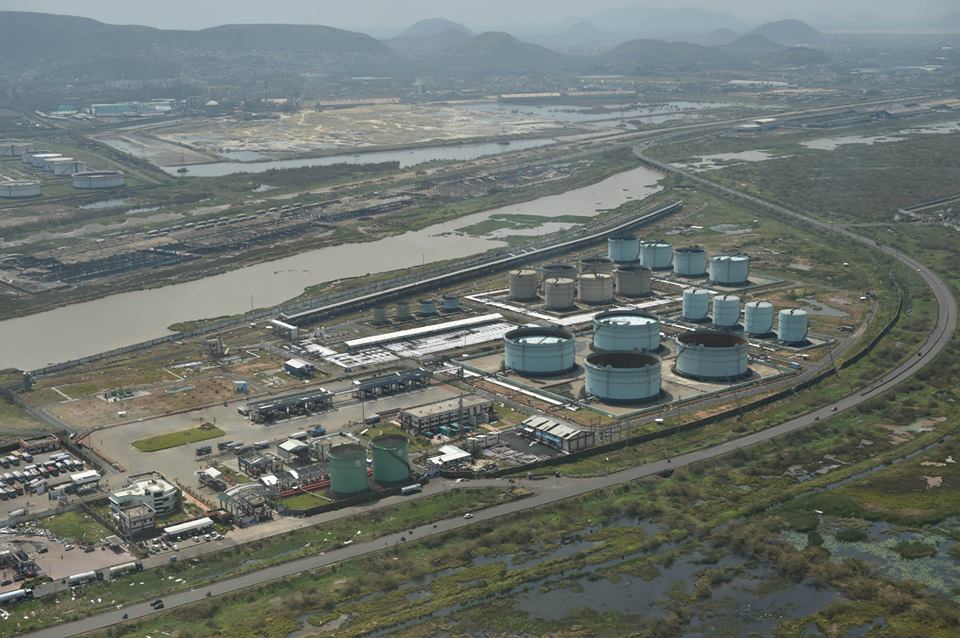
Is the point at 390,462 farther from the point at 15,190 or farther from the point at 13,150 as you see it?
the point at 13,150

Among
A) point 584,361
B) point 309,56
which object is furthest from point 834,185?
point 309,56

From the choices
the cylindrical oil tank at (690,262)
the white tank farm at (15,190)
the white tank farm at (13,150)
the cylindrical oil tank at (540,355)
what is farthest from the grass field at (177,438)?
the white tank farm at (13,150)

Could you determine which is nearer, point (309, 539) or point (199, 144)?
point (309, 539)

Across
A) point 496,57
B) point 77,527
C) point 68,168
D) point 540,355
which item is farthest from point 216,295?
point 496,57

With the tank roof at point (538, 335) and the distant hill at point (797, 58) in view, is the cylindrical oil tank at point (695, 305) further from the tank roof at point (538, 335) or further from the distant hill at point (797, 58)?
the distant hill at point (797, 58)

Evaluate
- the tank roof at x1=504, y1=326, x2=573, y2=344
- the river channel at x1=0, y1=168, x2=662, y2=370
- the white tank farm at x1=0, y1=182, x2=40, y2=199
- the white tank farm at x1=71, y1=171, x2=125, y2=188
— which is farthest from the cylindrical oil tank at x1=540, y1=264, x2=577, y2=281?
the white tank farm at x1=0, y1=182, x2=40, y2=199

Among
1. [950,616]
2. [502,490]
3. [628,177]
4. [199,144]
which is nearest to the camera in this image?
[950,616]

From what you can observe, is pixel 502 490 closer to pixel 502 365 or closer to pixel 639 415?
pixel 639 415
